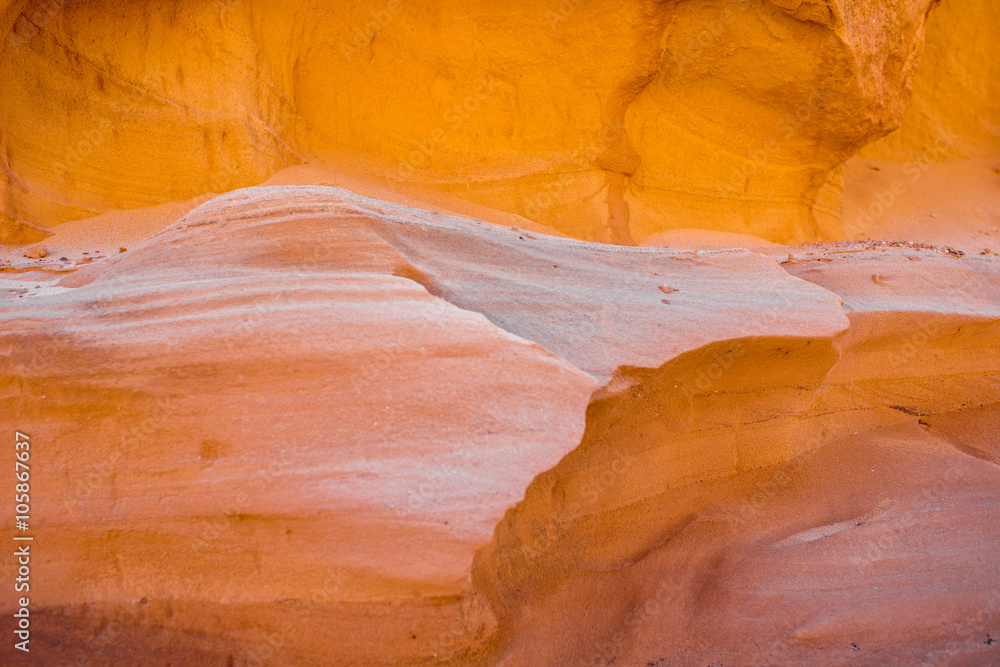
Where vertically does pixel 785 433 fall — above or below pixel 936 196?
below

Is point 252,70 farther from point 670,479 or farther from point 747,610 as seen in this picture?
point 747,610

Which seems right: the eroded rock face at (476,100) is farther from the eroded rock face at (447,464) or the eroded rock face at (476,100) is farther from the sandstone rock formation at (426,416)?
the eroded rock face at (447,464)

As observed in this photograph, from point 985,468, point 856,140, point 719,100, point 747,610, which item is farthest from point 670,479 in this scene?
point 856,140

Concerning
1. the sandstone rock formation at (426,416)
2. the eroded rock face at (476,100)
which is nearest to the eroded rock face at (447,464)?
the sandstone rock formation at (426,416)

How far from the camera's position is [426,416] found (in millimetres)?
1753

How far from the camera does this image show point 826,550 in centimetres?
220

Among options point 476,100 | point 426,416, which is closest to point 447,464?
point 426,416

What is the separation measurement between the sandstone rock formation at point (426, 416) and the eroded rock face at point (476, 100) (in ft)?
0.11

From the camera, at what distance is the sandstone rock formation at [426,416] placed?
1692 mm

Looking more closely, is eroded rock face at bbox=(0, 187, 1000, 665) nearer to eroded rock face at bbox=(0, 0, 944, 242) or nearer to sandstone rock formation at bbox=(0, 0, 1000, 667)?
sandstone rock formation at bbox=(0, 0, 1000, 667)

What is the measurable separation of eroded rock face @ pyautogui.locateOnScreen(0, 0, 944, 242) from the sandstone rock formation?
0.11ft

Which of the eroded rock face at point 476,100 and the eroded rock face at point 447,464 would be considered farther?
the eroded rock face at point 476,100

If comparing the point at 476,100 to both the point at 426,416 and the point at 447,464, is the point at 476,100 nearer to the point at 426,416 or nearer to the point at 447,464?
the point at 426,416

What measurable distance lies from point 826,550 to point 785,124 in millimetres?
3895
